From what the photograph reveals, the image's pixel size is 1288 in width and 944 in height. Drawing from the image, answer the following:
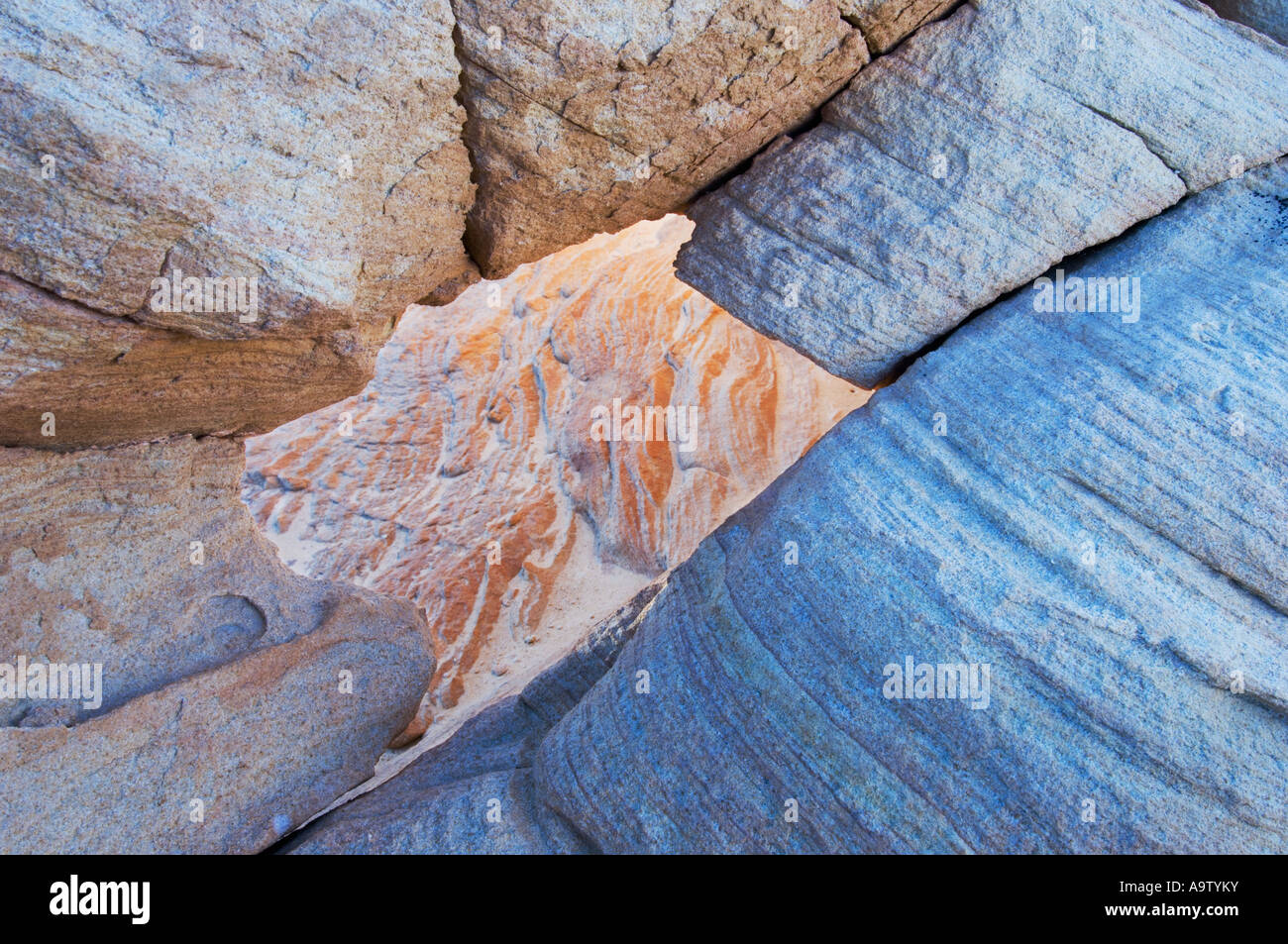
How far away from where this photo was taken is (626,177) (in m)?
4.77

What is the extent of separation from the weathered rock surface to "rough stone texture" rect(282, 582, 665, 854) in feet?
8.29

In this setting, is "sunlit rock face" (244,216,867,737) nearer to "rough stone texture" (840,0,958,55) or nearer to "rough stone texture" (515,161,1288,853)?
"rough stone texture" (515,161,1288,853)

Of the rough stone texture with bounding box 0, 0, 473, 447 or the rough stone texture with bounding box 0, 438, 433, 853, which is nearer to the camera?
the rough stone texture with bounding box 0, 0, 473, 447

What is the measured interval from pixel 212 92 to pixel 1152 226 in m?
3.92

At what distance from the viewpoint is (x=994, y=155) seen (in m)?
4.62

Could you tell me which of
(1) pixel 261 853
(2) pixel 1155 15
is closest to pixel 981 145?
(2) pixel 1155 15

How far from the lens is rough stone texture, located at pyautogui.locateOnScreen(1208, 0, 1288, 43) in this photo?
508 cm

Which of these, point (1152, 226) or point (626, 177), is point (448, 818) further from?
point (1152, 226)

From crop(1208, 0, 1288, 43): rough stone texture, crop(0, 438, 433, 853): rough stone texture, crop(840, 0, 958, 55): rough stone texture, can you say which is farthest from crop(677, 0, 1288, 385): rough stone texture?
crop(0, 438, 433, 853): rough stone texture

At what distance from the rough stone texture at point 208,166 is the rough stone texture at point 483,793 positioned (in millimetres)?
2349

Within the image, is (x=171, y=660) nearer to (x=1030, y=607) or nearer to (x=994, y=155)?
(x=1030, y=607)

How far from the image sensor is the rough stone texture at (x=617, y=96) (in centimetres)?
416

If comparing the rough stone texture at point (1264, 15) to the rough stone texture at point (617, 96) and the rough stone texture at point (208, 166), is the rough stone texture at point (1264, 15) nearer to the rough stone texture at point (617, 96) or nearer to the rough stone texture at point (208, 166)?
the rough stone texture at point (617, 96)

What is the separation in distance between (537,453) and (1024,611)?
6.05 meters
